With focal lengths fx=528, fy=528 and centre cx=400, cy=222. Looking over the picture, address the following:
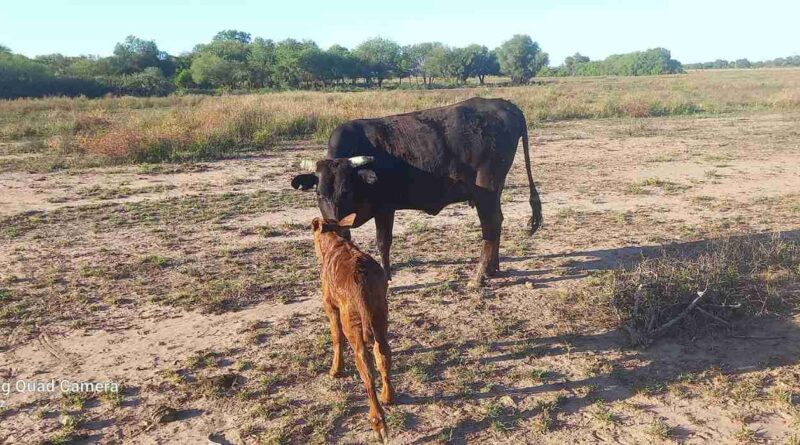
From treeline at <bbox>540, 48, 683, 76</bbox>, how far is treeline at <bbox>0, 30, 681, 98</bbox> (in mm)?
25806

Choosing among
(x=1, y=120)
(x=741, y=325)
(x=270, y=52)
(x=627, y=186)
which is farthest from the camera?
(x=270, y=52)

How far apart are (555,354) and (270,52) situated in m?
55.7

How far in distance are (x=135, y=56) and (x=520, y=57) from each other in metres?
46.6

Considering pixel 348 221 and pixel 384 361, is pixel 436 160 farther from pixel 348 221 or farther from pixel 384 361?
pixel 384 361

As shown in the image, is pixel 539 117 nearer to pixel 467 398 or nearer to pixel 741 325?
pixel 741 325

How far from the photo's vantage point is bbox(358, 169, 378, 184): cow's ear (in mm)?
5117

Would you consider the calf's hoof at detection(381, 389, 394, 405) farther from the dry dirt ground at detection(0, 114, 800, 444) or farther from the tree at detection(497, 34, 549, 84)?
the tree at detection(497, 34, 549, 84)

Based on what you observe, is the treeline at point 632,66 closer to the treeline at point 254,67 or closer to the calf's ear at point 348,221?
the treeline at point 254,67

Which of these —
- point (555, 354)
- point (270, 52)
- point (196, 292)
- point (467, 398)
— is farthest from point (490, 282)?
point (270, 52)

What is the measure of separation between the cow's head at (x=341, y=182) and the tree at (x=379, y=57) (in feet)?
182

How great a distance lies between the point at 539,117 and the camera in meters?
22.4

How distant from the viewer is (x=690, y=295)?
468 cm

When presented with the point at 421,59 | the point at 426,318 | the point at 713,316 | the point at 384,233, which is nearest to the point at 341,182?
the point at 384,233

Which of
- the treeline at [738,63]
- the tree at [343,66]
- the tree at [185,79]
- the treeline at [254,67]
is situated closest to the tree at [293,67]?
the treeline at [254,67]
